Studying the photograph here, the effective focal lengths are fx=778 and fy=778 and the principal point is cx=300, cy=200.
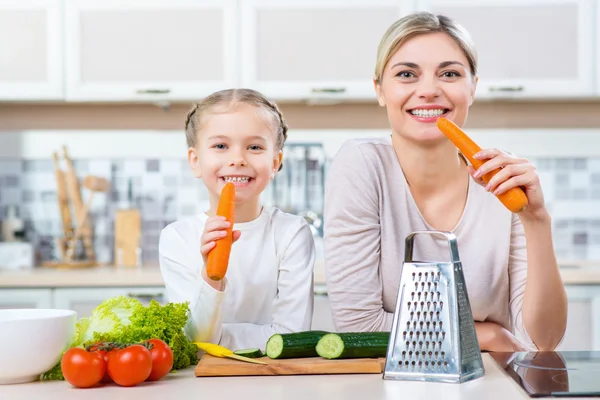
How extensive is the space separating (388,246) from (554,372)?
0.60 meters

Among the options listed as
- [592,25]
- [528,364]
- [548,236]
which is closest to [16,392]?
[528,364]

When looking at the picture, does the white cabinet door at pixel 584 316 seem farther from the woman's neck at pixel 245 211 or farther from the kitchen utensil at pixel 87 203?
the kitchen utensil at pixel 87 203

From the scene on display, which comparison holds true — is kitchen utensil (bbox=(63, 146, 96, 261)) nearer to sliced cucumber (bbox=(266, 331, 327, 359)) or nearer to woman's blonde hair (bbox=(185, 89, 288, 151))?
woman's blonde hair (bbox=(185, 89, 288, 151))

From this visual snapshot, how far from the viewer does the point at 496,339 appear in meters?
1.68

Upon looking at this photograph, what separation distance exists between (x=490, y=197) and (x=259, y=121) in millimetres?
566

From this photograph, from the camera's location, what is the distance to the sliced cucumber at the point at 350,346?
128 centimetres

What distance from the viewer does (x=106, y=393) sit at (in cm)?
Result: 114

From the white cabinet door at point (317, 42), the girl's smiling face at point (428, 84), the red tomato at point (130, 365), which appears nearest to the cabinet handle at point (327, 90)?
the white cabinet door at point (317, 42)

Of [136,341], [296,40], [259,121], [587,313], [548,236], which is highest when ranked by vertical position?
[296,40]

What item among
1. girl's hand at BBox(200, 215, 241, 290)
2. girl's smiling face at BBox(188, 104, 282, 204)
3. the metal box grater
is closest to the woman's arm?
the metal box grater

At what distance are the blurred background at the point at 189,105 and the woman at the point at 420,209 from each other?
1311 millimetres

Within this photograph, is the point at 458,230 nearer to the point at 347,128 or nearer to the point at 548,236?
the point at 548,236

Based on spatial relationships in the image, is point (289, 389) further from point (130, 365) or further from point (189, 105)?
point (189, 105)

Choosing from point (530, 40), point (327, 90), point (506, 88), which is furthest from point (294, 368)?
point (530, 40)
